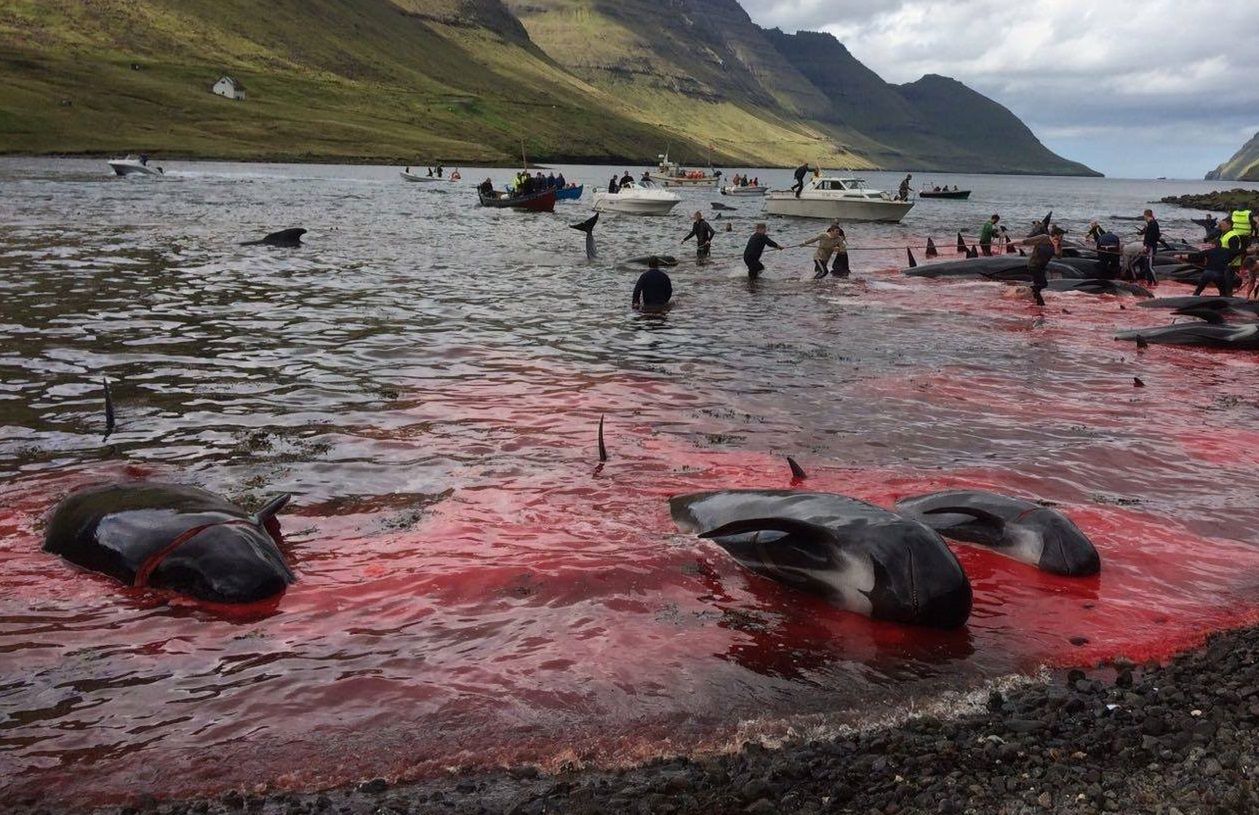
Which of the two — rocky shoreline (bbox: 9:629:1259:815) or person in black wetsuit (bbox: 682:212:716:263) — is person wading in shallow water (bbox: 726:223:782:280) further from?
rocky shoreline (bbox: 9:629:1259:815)

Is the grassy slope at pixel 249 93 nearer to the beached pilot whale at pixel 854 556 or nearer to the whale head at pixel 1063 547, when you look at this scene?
the beached pilot whale at pixel 854 556

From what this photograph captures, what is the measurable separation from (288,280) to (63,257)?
7615 mm

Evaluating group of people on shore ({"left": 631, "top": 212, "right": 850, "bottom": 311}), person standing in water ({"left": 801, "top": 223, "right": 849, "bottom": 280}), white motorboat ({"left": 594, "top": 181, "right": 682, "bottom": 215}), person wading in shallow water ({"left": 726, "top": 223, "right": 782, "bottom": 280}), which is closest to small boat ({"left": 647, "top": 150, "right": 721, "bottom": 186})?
white motorboat ({"left": 594, "top": 181, "right": 682, "bottom": 215})

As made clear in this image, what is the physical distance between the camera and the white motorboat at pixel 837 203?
190 ft

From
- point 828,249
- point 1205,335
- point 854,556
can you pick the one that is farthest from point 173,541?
point 828,249

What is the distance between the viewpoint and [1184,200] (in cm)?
12356

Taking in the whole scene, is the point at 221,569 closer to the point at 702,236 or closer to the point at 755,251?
the point at 755,251

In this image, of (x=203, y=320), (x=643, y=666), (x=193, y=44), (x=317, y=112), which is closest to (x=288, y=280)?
(x=203, y=320)

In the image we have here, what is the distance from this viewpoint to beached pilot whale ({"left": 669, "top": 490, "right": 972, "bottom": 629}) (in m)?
7.21

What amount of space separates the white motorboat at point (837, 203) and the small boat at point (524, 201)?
14.5 metres

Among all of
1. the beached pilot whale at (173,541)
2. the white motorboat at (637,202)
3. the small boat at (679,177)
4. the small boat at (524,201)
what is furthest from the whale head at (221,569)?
the small boat at (679,177)

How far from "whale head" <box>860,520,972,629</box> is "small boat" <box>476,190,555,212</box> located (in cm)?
5169

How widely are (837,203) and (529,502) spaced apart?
52.0 meters

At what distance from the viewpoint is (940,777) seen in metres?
5.07
